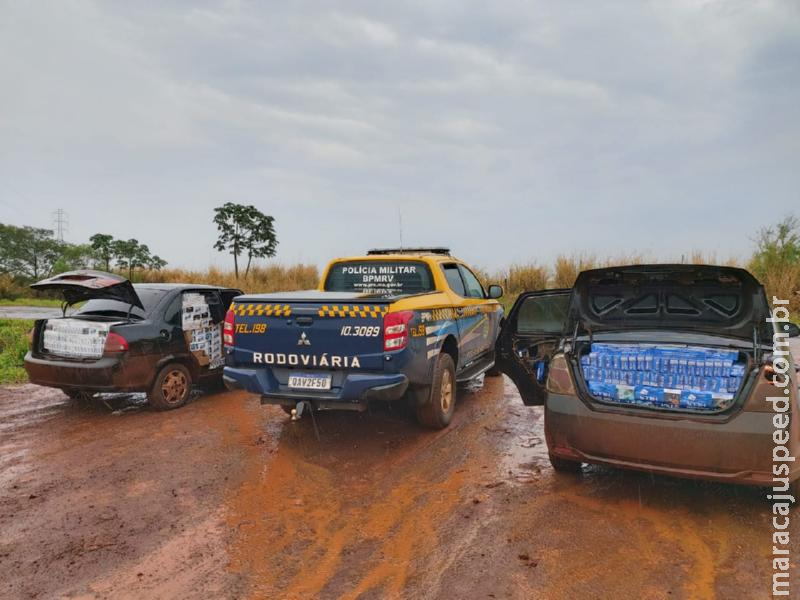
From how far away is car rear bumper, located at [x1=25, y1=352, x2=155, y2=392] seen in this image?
614 cm

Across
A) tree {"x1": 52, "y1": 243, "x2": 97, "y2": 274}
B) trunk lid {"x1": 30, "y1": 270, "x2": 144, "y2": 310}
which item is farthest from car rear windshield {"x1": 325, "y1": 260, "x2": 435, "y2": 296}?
tree {"x1": 52, "y1": 243, "x2": 97, "y2": 274}

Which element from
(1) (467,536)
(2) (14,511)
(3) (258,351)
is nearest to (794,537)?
(1) (467,536)

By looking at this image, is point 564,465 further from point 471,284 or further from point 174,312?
point 174,312

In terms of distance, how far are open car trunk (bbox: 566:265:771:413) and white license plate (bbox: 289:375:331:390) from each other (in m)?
2.19

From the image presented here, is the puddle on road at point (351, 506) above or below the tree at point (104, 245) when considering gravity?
below

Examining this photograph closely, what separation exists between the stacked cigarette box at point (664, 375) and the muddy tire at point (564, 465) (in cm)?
75

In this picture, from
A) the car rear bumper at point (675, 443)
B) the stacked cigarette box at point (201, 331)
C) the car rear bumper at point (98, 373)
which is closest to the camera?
the car rear bumper at point (675, 443)

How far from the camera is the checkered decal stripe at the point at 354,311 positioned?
4863mm

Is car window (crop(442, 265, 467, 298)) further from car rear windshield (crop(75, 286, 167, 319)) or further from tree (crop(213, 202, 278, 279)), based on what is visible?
tree (crop(213, 202, 278, 279))

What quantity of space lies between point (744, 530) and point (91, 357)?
6493 millimetres

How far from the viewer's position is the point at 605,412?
3770 mm

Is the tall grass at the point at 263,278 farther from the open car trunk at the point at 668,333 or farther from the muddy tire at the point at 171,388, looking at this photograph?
the open car trunk at the point at 668,333

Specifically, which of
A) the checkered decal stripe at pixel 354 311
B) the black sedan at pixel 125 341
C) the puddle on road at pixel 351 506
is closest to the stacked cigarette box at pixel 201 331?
the black sedan at pixel 125 341

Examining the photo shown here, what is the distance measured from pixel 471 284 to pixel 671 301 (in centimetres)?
A: 333
